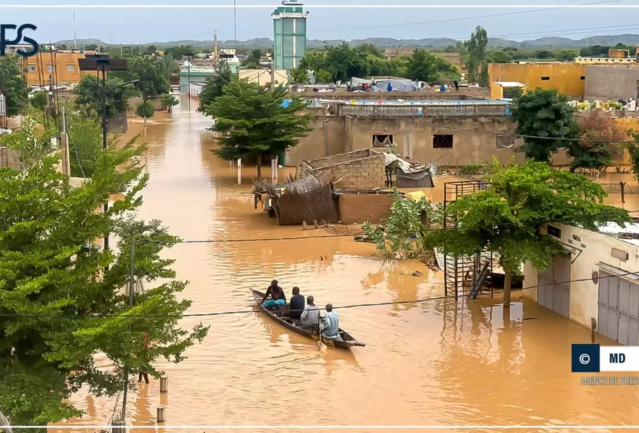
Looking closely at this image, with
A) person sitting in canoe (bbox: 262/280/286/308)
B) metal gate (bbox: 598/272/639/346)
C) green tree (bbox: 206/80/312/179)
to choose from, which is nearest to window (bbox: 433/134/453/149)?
green tree (bbox: 206/80/312/179)

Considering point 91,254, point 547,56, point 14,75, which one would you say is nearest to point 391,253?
point 91,254

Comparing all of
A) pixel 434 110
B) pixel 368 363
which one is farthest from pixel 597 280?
pixel 434 110

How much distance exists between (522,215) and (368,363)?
13.7 ft

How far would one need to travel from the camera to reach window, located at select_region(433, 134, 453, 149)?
4072 centimetres

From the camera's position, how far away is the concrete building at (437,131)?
40.3m

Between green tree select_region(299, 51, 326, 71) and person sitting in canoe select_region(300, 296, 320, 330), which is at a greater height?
green tree select_region(299, 51, 326, 71)

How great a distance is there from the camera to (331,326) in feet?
57.9

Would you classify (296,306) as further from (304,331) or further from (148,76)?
(148,76)

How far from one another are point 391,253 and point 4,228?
13788mm

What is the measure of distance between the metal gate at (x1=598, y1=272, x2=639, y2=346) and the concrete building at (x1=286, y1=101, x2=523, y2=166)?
74.7 ft

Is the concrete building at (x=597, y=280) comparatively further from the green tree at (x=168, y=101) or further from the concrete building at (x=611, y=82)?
the green tree at (x=168, y=101)

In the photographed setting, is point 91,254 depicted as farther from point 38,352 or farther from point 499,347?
point 499,347

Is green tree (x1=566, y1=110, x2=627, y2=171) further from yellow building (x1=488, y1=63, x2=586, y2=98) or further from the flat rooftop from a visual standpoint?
yellow building (x1=488, y1=63, x2=586, y2=98)

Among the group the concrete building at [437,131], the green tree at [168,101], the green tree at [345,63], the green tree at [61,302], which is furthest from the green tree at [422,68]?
the green tree at [61,302]
